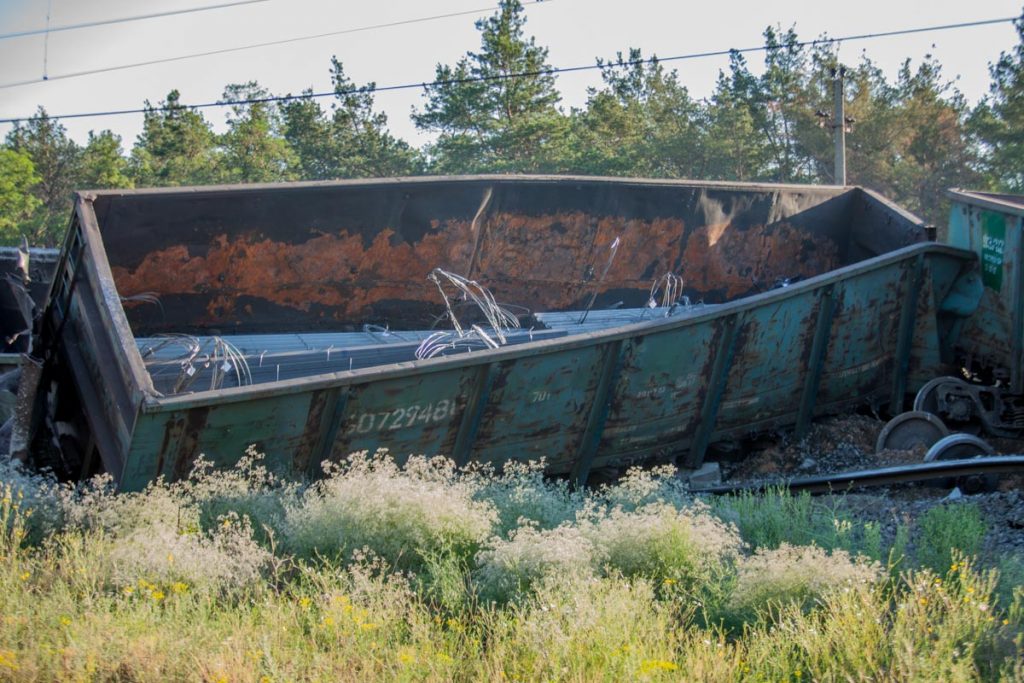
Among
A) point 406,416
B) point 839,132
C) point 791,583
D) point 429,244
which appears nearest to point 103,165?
point 839,132

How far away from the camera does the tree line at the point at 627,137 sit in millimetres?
32094

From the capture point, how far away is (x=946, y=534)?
513cm

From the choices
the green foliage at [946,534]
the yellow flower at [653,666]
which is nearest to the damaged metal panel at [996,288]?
the green foliage at [946,534]

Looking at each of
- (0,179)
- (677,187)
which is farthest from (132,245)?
(0,179)

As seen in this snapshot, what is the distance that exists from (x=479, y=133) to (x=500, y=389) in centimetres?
2722

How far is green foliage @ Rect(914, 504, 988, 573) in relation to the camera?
4895 millimetres

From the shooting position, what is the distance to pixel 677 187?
10.3m

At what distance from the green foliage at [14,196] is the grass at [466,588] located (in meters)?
30.4

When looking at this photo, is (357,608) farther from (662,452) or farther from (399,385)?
(662,452)

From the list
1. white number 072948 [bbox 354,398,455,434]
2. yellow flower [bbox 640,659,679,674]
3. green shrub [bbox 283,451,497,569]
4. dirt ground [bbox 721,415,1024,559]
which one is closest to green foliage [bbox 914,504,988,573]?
dirt ground [bbox 721,415,1024,559]

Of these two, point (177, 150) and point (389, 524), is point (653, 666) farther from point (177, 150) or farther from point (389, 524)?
point (177, 150)

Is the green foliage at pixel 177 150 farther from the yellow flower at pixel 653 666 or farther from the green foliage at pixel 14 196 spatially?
the yellow flower at pixel 653 666

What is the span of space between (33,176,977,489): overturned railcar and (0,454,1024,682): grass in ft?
1.80

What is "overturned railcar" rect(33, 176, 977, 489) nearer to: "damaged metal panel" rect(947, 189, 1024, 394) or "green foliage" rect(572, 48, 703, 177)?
"damaged metal panel" rect(947, 189, 1024, 394)
